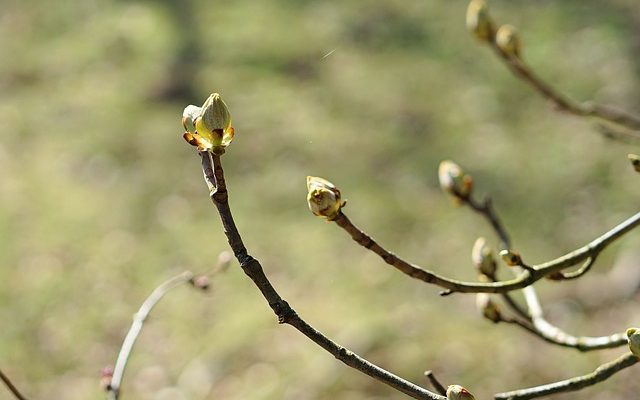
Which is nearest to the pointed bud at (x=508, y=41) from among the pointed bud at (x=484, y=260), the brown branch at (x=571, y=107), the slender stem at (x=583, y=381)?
the brown branch at (x=571, y=107)

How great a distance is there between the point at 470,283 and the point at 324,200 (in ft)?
0.62

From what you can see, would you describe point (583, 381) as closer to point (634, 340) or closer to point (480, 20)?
point (634, 340)

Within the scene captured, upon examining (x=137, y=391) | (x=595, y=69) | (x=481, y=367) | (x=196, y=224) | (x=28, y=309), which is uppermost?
(x=595, y=69)

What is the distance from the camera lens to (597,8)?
4.33 metres

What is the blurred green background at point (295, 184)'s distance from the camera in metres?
2.84

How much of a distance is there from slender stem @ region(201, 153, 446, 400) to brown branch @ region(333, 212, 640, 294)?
0.38 ft

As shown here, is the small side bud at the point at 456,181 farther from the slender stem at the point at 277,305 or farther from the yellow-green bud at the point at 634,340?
the slender stem at the point at 277,305

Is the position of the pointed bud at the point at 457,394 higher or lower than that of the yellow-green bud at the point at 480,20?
lower

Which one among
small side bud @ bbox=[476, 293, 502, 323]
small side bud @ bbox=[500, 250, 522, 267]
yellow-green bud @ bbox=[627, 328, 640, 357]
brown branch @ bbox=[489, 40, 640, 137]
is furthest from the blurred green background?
yellow-green bud @ bbox=[627, 328, 640, 357]

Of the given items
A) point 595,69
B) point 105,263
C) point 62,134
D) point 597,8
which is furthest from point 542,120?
point 62,134

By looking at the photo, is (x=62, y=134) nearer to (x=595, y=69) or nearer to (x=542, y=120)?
(x=542, y=120)

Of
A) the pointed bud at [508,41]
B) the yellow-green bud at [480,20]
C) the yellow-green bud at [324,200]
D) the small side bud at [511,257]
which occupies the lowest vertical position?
the yellow-green bud at [324,200]

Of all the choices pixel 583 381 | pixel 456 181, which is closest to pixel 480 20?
pixel 456 181

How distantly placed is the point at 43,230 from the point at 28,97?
41.1 inches
